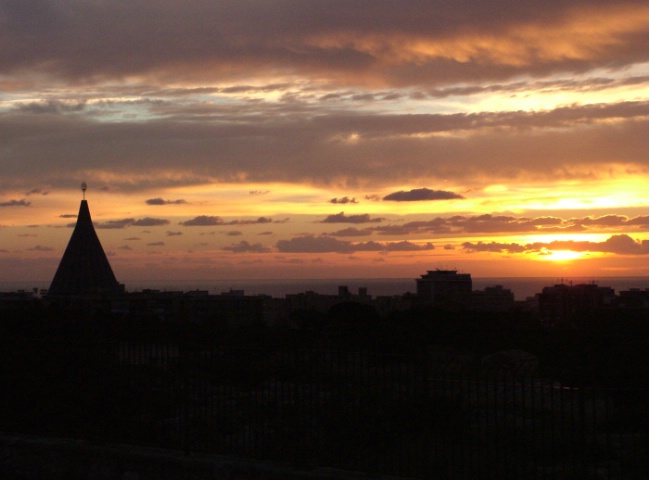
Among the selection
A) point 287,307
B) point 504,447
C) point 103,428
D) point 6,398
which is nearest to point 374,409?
point 504,447

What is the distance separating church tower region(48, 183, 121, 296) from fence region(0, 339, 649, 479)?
11438cm

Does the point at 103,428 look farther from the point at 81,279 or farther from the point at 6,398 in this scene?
the point at 81,279

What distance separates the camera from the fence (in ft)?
30.3

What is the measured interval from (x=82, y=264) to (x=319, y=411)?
120m

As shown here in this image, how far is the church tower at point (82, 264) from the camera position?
124188 mm

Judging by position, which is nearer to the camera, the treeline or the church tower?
the treeline

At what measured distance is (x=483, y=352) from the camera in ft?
79.9

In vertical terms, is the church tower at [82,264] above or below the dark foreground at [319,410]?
above

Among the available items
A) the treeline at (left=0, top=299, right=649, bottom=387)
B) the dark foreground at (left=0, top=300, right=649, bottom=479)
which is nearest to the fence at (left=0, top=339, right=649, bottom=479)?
the dark foreground at (left=0, top=300, right=649, bottom=479)

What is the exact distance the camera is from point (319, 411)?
33.7 ft

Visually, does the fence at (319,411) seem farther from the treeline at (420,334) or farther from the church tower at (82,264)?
the church tower at (82,264)

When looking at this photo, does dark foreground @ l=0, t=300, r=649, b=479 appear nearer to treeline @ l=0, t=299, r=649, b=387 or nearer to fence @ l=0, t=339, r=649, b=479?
fence @ l=0, t=339, r=649, b=479

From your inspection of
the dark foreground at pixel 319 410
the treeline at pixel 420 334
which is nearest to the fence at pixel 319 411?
the dark foreground at pixel 319 410

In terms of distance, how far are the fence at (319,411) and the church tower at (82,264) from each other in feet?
375
